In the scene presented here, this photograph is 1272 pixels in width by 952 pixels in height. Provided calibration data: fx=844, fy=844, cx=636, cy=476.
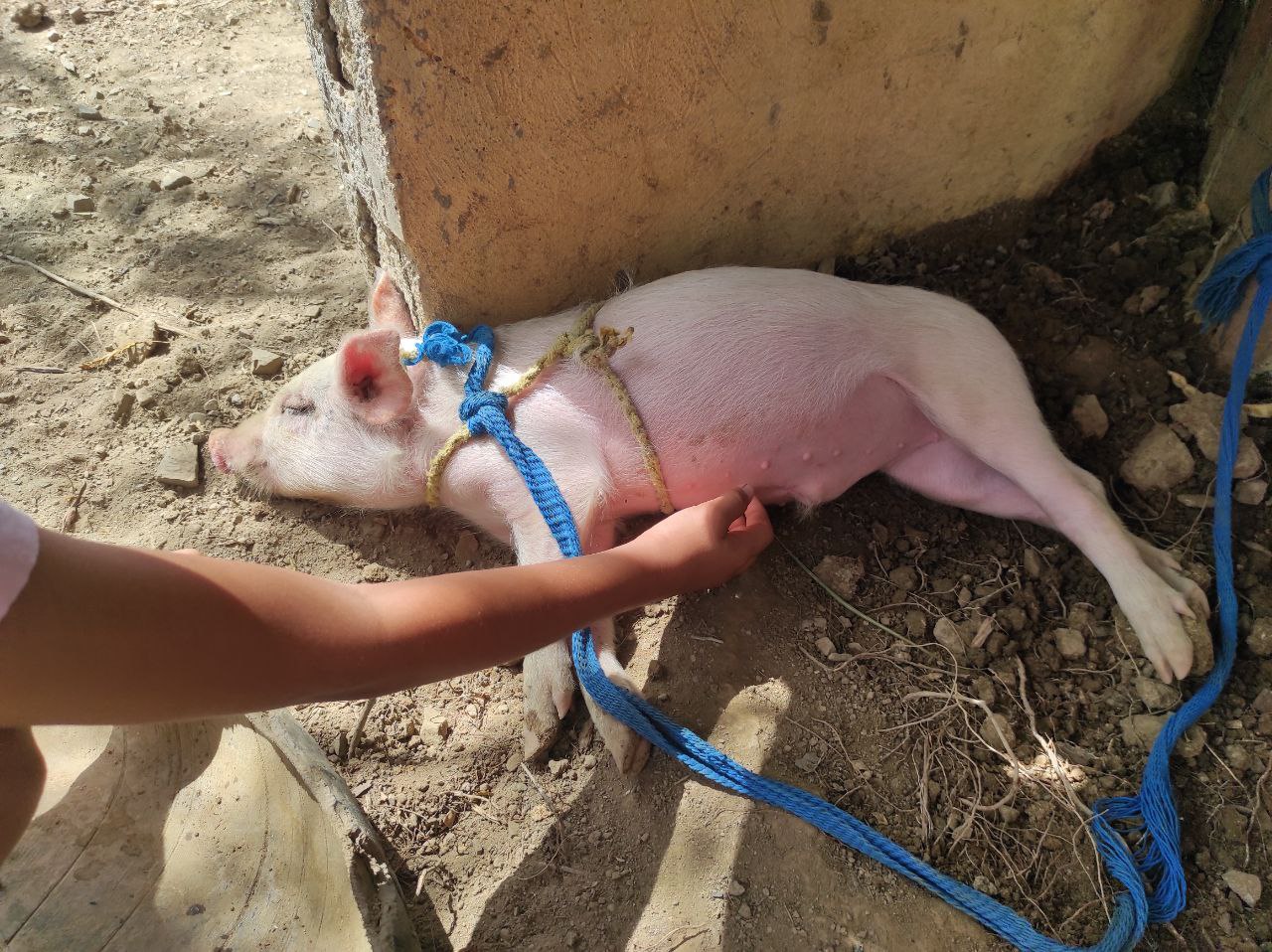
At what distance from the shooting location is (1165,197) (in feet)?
8.22

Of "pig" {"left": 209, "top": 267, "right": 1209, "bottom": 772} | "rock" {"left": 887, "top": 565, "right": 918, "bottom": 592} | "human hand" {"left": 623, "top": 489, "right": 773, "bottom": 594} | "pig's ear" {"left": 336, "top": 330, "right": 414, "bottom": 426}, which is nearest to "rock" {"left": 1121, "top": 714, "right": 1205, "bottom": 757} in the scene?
"pig" {"left": 209, "top": 267, "right": 1209, "bottom": 772}

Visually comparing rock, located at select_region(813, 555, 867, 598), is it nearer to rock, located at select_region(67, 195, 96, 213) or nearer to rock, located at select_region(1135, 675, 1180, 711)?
rock, located at select_region(1135, 675, 1180, 711)

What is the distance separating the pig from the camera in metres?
1.98

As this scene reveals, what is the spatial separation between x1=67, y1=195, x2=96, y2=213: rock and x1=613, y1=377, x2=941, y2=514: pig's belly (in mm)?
1998

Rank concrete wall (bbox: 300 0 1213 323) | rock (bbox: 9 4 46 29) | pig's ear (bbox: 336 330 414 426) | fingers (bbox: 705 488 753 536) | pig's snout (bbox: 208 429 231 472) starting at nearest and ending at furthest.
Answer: concrete wall (bbox: 300 0 1213 323), fingers (bbox: 705 488 753 536), pig's ear (bbox: 336 330 414 426), pig's snout (bbox: 208 429 231 472), rock (bbox: 9 4 46 29)

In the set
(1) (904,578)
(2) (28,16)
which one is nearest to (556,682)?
(1) (904,578)

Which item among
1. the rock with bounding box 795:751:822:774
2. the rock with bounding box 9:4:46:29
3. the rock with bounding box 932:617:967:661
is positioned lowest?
the rock with bounding box 795:751:822:774

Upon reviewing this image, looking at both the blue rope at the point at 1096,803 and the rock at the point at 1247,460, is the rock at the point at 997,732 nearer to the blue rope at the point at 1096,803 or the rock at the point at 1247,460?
the blue rope at the point at 1096,803

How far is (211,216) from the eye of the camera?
2.74 m

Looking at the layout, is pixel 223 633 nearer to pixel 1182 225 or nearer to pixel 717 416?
pixel 717 416

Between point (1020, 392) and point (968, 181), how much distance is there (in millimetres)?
776

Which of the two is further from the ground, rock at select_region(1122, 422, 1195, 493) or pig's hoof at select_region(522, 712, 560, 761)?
rock at select_region(1122, 422, 1195, 493)

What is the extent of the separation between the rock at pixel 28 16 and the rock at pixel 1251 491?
13.6 feet

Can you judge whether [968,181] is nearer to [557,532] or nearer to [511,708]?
[557,532]
